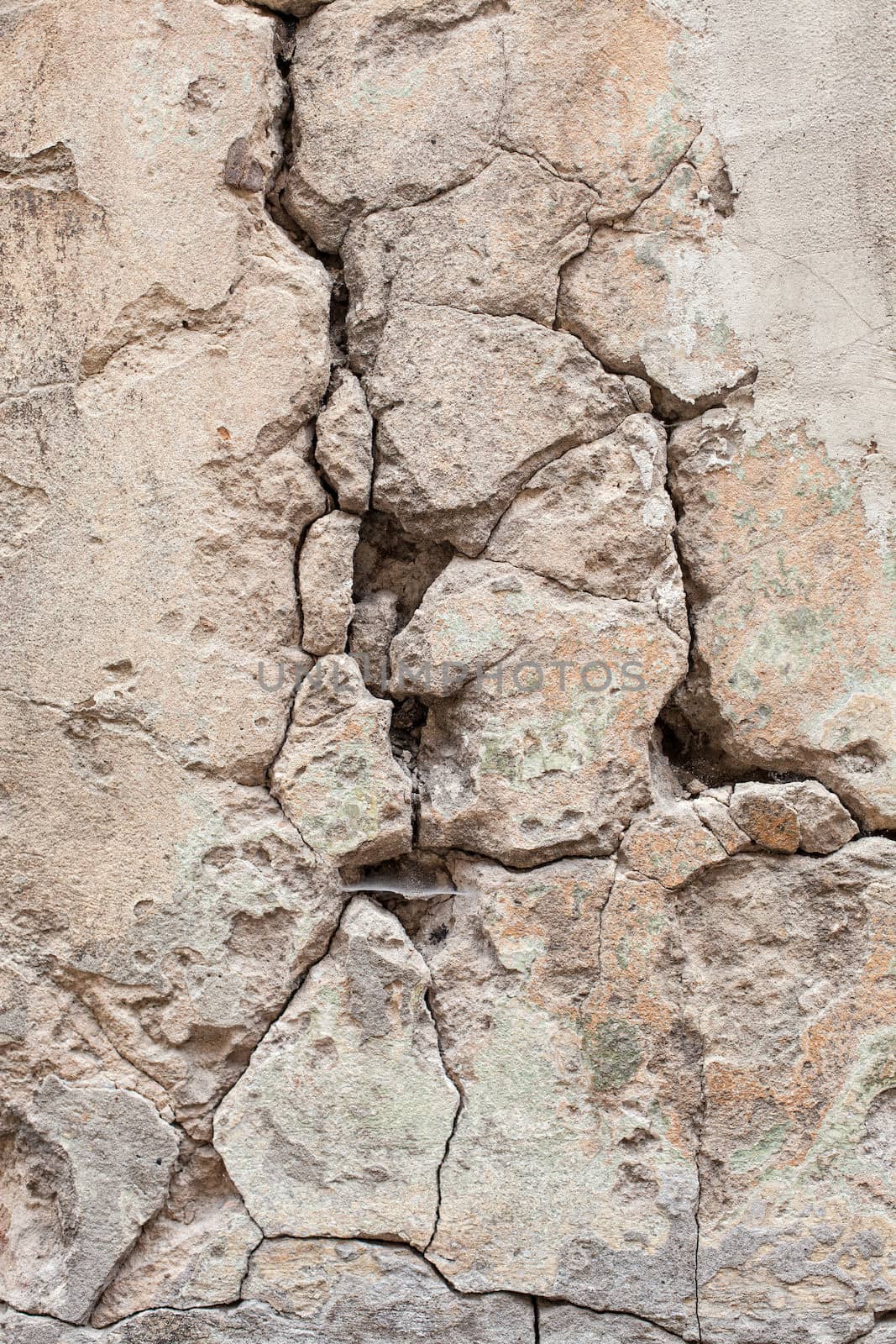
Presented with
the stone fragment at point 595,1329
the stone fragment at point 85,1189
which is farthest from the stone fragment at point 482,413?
the stone fragment at point 595,1329

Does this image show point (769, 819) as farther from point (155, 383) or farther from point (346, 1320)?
point (155, 383)

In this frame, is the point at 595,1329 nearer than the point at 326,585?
Yes

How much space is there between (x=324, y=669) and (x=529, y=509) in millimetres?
380

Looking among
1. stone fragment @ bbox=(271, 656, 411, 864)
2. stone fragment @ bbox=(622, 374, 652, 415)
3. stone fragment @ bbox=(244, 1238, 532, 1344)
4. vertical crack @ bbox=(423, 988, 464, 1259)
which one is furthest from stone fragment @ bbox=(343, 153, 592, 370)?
stone fragment @ bbox=(244, 1238, 532, 1344)

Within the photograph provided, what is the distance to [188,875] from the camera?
1.58 m

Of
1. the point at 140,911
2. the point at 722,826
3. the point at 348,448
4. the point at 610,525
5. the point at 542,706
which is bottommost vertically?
the point at 140,911

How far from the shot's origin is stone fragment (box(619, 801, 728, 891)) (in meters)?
1.54

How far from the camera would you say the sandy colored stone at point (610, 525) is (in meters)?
1.58

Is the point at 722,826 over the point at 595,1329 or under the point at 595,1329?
over

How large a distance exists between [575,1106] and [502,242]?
49.0 inches

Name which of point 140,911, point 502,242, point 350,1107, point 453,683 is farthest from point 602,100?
point 350,1107

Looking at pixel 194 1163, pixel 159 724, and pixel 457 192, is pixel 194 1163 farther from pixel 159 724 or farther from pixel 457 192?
pixel 457 192

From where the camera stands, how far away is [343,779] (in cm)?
157

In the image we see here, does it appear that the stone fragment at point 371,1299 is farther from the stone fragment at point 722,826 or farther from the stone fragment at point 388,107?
the stone fragment at point 388,107
